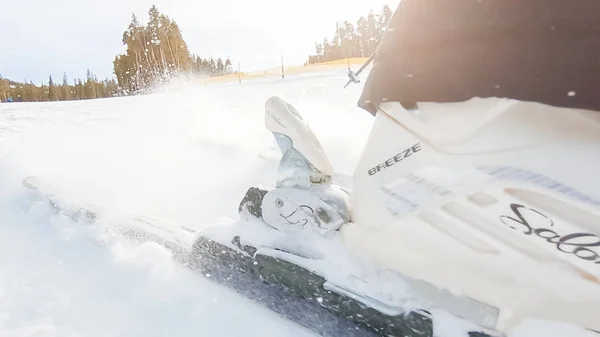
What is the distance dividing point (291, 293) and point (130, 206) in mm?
1844

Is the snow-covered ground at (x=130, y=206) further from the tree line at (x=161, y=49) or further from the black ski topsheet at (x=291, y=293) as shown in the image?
the tree line at (x=161, y=49)

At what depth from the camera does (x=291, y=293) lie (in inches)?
65.3

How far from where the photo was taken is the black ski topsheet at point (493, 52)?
83 centimetres

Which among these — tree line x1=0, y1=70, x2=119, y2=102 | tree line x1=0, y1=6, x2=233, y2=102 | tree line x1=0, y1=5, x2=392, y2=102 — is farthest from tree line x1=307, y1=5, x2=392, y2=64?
tree line x1=0, y1=70, x2=119, y2=102

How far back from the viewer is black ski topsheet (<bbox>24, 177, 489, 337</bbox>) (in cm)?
138

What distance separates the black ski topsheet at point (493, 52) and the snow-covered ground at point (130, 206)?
1.01m

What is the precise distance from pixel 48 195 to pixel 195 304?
1.93 metres

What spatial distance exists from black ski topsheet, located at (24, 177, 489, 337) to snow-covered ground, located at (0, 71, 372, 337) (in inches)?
2.1

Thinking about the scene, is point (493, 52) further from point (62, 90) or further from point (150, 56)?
point (62, 90)

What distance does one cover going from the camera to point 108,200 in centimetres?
313

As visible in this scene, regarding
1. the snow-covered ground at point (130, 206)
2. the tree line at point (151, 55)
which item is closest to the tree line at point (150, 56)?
the tree line at point (151, 55)

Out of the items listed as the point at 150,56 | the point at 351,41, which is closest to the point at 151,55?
the point at 150,56

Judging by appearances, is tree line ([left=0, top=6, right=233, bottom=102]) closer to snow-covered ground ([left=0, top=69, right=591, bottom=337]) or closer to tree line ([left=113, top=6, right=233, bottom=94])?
tree line ([left=113, top=6, right=233, bottom=94])

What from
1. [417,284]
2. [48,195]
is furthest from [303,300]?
[48,195]
